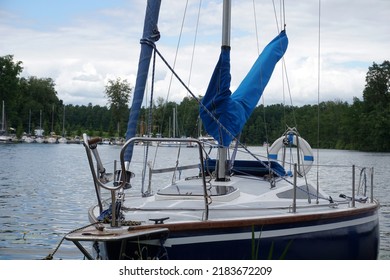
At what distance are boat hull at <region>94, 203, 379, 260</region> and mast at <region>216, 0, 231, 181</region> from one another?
2.08 m

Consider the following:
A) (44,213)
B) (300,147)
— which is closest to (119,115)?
(44,213)

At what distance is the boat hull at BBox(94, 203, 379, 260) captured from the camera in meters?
7.43

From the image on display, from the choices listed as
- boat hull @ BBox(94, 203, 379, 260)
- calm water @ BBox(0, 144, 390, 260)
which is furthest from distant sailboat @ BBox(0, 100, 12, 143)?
boat hull @ BBox(94, 203, 379, 260)

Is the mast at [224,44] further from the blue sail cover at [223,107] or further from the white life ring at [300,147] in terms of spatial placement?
the white life ring at [300,147]

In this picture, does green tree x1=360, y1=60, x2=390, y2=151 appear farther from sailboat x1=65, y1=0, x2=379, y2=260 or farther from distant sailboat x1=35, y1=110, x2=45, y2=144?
sailboat x1=65, y1=0, x2=379, y2=260

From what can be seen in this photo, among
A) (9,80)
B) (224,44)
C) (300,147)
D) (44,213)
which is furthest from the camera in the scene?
(9,80)

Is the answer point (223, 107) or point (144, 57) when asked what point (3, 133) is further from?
point (144, 57)

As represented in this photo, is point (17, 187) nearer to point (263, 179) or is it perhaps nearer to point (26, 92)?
point (263, 179)

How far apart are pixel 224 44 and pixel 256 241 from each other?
386cm

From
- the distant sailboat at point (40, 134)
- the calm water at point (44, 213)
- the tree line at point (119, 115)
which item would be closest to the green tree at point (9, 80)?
the tree line at point (119, 115)

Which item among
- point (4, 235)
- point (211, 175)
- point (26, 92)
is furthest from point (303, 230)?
point (26, 92)

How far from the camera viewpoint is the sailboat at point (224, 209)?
7426mm

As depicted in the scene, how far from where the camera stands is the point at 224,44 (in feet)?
34.1
